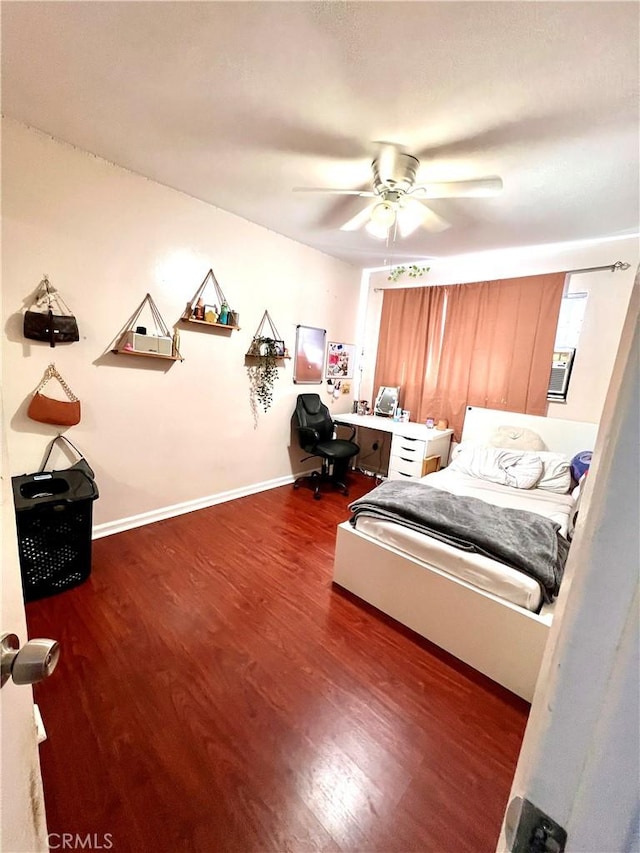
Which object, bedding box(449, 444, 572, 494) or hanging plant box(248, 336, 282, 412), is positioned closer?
bedding box(449, 444, 572, 494)

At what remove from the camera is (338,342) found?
419 cm

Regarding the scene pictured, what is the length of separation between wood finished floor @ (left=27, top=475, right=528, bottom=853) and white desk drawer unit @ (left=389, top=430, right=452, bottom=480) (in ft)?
5.35

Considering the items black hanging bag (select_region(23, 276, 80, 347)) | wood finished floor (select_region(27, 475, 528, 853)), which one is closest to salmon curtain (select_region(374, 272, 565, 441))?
wood finished floor (select_region(27, 475, 528, 853))

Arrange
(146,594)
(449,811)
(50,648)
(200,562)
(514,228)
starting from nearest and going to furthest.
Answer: (50,648), (449,811), (146,594), (200,562), (514,228)

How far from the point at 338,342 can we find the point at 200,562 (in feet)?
9.35

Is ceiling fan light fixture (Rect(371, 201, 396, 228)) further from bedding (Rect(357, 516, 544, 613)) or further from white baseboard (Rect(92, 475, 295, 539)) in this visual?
white baseboard (Rect(92, 475, 295, 539))

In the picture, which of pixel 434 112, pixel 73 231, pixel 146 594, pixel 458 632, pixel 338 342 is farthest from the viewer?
pixel 338 342

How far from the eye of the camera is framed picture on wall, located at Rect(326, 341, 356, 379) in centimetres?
413

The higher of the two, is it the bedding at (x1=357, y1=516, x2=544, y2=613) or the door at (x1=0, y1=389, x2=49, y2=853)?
the door at (x1=0, y1=389, x2=49, y2=853)

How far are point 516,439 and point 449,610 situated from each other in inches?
79.9

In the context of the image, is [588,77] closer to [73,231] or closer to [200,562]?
[73,231]

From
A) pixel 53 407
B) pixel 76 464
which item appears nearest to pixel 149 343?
pixel 53 407

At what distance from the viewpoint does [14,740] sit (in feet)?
1.86

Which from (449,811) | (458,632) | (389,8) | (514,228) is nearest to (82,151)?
(389,8)
